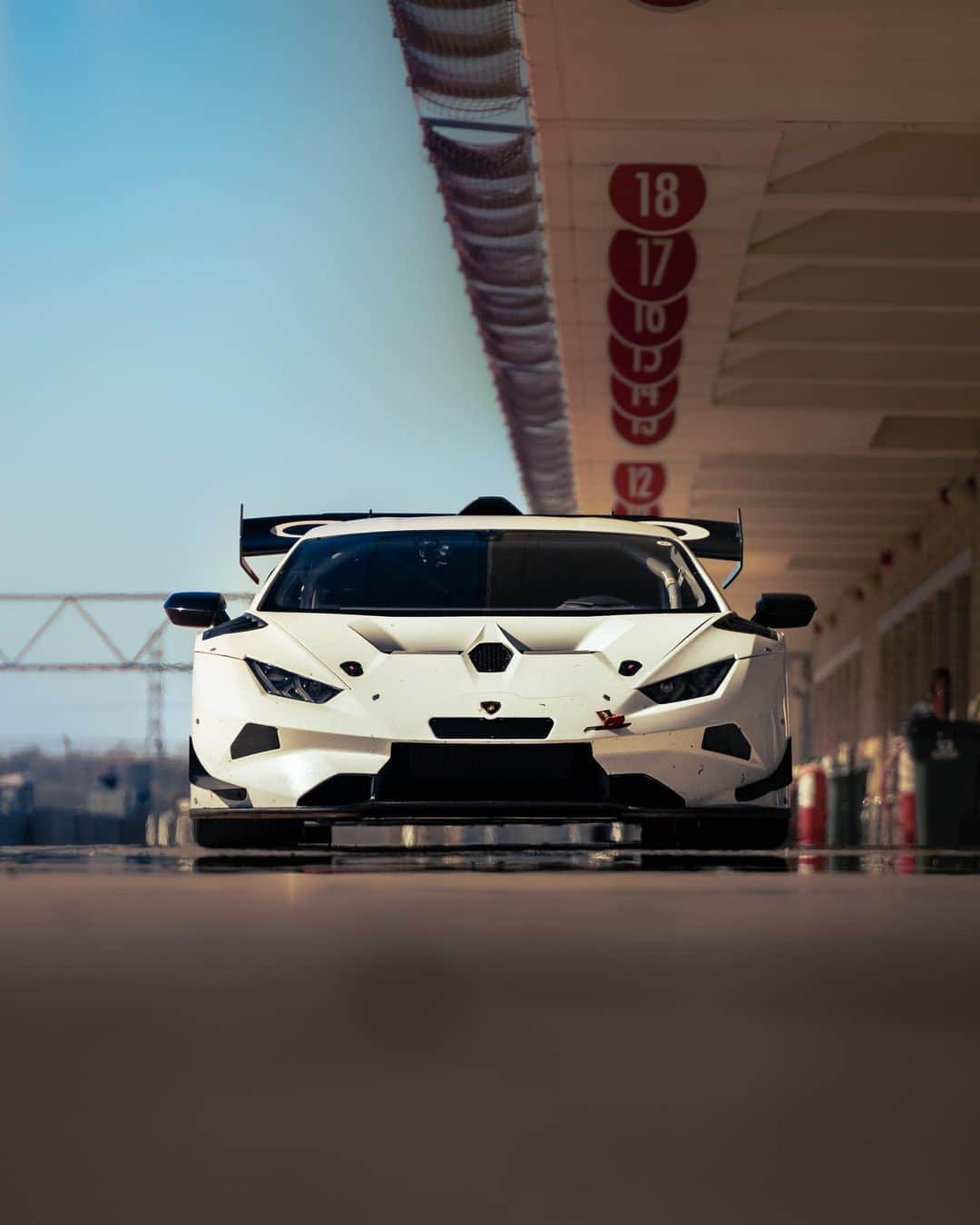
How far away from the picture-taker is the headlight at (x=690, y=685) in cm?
807

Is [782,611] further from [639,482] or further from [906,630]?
[906,630]

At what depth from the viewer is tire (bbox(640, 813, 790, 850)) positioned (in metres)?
8.49

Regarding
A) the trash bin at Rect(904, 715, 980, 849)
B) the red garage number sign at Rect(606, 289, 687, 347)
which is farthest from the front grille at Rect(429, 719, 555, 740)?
the red garage number sign at Rect(606, 289, 687, 347)

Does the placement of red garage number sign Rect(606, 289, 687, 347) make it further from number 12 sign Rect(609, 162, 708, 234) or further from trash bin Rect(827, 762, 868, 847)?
trash bin Rect(827, 762, 868, 847)

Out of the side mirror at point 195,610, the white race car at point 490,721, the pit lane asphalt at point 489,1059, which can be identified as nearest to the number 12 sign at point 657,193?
the side mirror at point 195,610

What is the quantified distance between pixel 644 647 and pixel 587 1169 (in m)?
5.58

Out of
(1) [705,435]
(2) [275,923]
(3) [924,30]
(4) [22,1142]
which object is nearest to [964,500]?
(1) [705,435]

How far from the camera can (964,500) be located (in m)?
32.1

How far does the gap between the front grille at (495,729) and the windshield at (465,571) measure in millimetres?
1484

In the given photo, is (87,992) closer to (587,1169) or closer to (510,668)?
(587,1169)

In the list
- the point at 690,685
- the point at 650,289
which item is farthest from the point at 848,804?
the point at 690,685

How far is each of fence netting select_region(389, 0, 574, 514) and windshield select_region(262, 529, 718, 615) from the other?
6.18 m

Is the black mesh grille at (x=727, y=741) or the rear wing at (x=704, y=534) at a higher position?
the rear wing at (x=704, y=534)

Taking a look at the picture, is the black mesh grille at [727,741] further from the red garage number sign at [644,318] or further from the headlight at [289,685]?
the red garage number sign at [644,318]
